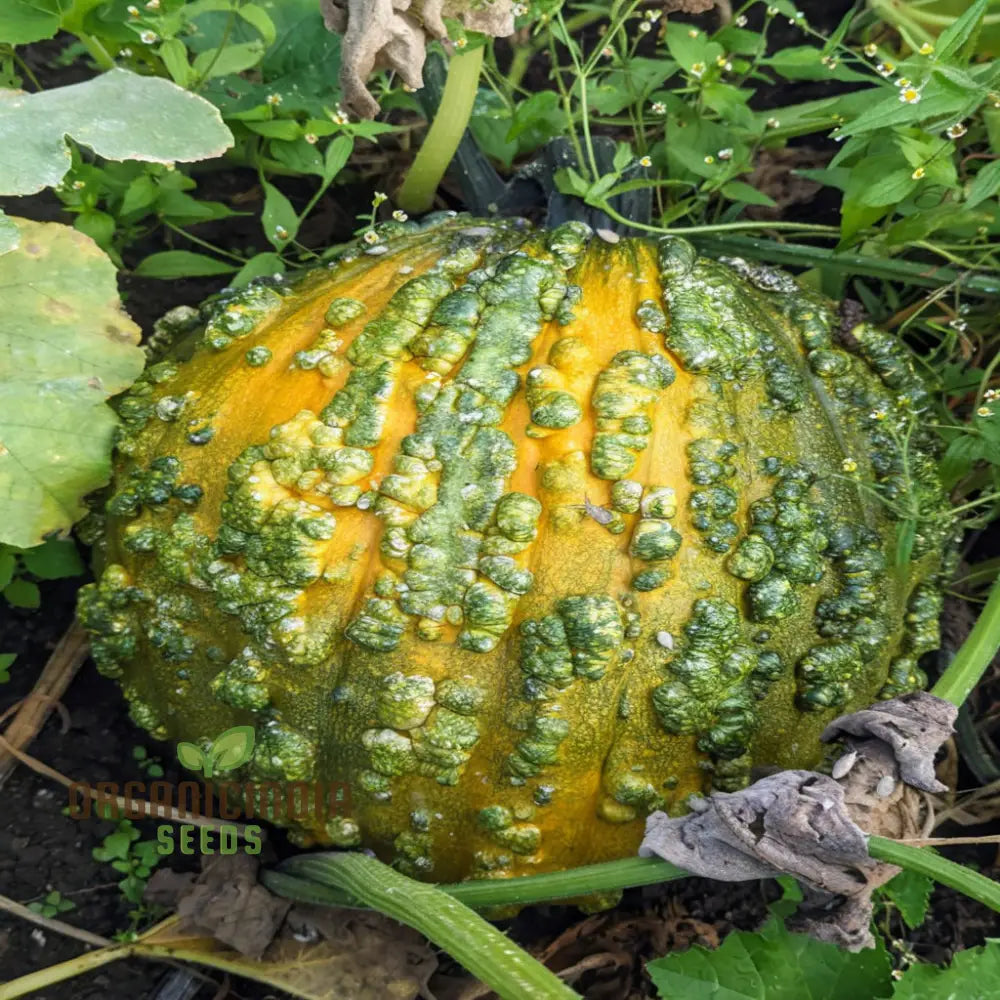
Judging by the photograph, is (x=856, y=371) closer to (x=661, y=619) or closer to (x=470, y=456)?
(x=661, y=619)

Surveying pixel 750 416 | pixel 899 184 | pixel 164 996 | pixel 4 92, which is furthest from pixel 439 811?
pixel 4 92

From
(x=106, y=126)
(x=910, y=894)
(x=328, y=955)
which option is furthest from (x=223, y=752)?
(x=910, y=894)

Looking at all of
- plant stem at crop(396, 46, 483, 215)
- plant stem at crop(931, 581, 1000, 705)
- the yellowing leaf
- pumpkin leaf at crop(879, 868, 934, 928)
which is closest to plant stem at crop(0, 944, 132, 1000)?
the yellowing leaf

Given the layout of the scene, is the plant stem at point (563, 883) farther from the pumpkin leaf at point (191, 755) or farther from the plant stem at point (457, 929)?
the pumpkin leaf at point (191, 755)

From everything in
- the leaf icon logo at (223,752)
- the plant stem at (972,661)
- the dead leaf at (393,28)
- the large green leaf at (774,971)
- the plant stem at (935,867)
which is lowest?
the leaf icon logo at (223,752)

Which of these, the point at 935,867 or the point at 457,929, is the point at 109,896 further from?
the point at 935,867

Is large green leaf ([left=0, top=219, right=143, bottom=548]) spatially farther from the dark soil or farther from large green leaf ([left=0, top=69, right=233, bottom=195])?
the dark soil

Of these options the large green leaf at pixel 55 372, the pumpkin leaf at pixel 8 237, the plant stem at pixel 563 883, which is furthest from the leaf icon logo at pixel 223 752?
the pumpkin leaf at pixel 8 237
